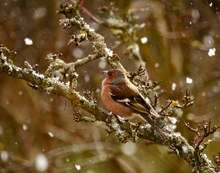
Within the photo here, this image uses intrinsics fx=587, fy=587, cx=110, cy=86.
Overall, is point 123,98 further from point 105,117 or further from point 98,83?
point 98,83

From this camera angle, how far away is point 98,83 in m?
9.27

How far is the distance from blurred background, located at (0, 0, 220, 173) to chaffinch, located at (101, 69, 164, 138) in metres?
2.32

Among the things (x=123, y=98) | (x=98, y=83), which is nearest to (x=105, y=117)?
(x=123, y=98)

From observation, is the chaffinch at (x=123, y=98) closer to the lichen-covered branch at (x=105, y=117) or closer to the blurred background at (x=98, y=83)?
the lichen-covered branch at (x=105, y=117)

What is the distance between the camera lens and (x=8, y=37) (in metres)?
9.13

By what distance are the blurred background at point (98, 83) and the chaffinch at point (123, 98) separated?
2.32 meters

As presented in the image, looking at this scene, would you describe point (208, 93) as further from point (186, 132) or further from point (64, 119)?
point (64, 119)

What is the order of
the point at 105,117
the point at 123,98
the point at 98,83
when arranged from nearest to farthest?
1. the point at 105,117
2. the point at 123,98
3. the point at 98,83

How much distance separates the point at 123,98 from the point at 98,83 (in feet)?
10.5

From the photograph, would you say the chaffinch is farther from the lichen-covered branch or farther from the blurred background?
the blurred background

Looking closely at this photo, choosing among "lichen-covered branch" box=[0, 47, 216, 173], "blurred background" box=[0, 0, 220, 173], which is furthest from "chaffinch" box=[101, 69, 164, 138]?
"blurred background" box=[0, 0, 220, 173]

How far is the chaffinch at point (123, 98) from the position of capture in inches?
221

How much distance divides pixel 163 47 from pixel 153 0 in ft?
2.35

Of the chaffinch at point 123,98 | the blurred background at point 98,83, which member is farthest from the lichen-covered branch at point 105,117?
the blurred background at point 98,83
